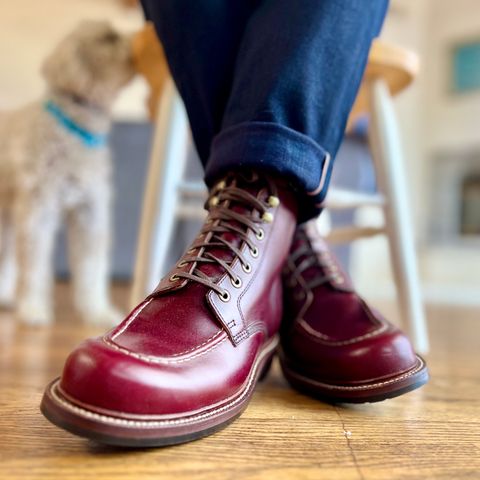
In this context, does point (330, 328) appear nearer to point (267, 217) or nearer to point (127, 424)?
point (267, 217)

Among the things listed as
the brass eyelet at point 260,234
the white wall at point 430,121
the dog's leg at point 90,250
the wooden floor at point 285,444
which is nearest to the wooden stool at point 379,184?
the wooden floor at point 285,444

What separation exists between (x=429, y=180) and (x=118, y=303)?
10.3 ft

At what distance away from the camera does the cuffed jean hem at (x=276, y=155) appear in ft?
1.51

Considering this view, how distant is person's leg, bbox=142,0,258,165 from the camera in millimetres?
561

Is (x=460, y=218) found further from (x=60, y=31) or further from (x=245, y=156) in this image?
(x=245, y=156)

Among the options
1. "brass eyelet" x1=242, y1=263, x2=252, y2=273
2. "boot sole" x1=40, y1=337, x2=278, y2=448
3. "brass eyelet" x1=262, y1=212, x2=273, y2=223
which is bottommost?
"boot sole" x1=40, y1=337, x2=278, y2=448

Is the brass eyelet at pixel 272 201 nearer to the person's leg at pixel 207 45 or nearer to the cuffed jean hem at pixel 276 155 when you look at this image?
the cuffed jean hem at pixel 276 155

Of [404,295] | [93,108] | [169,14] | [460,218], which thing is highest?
[169,14]

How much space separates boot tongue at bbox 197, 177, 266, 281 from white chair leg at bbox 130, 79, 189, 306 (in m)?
0.34

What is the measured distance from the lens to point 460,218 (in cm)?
397

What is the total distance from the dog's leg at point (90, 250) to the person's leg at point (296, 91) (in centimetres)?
85

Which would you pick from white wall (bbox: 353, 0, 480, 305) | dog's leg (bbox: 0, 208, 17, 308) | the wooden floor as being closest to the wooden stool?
the wooden floor

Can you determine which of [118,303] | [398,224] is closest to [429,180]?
[118,303]

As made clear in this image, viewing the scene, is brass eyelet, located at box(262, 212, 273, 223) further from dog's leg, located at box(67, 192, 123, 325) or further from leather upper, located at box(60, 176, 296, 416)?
dog's leg, located at box(67, 192, 123, 325)
